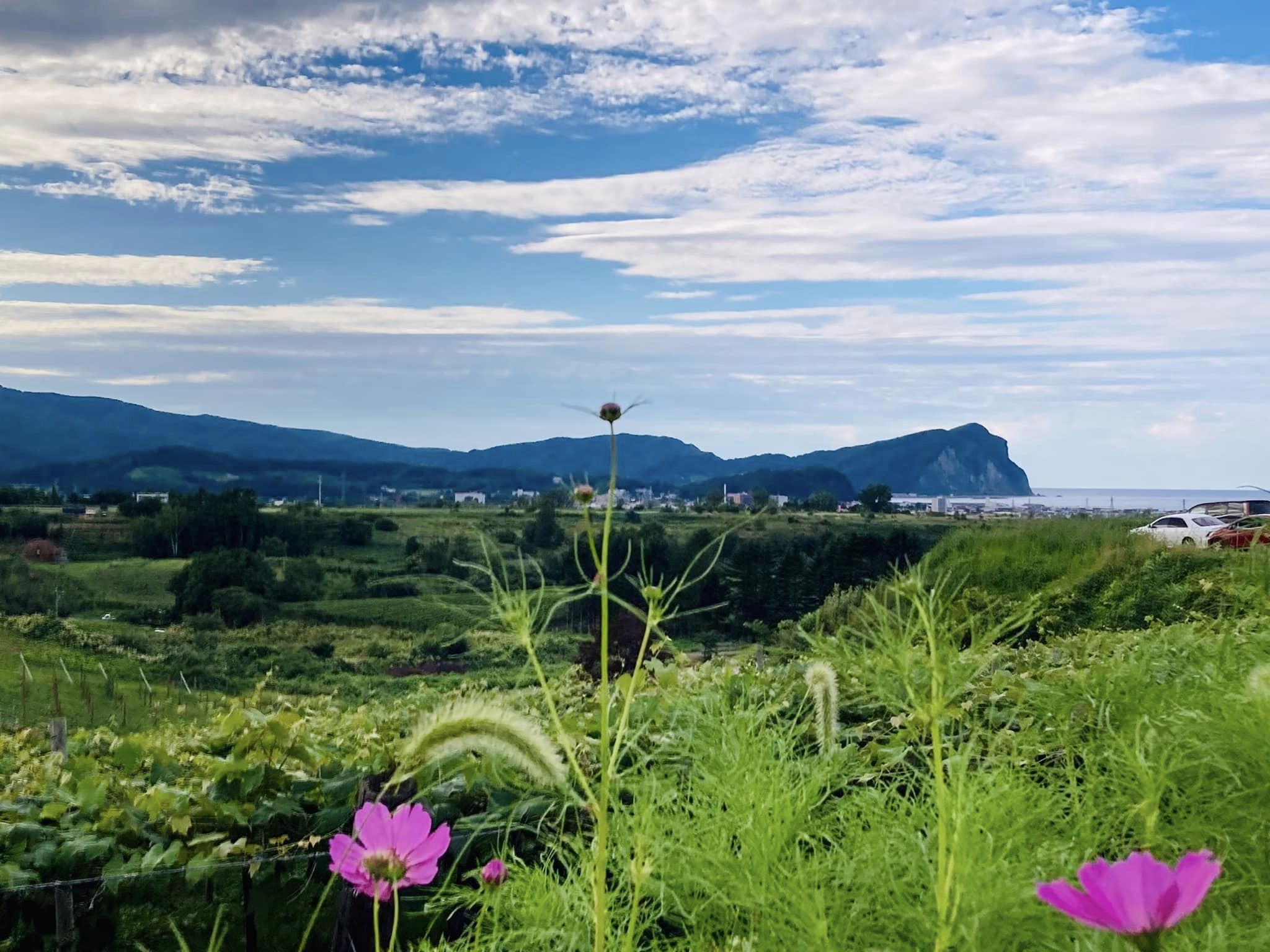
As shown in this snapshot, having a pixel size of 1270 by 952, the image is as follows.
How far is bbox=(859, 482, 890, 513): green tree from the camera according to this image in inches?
2137

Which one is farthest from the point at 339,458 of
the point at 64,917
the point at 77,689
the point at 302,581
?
the point at 64,917

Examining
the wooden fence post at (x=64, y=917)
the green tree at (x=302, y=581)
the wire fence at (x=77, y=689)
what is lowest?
the wire fence at (x=77, y=689)

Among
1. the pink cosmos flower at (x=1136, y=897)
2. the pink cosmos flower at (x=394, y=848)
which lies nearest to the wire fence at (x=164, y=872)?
the pink cosmos flower at (x=394, y=848)

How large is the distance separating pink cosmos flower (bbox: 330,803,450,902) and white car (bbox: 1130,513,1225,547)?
1932 centimetres

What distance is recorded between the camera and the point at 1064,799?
2.49m

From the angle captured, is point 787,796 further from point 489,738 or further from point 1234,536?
point 1234,536

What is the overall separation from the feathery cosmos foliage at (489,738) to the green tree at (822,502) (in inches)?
1871

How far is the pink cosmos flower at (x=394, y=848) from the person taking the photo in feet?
4.91

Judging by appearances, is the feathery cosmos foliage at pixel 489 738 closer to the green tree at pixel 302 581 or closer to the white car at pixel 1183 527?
the white car at pixel 1183 527

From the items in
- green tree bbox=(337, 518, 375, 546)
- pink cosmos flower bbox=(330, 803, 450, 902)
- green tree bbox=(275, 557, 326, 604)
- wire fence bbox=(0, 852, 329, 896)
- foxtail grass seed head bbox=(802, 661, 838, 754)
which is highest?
foxtail grass seed head bbox=(802, 661, 838, 754)

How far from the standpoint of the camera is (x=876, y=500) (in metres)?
55.4

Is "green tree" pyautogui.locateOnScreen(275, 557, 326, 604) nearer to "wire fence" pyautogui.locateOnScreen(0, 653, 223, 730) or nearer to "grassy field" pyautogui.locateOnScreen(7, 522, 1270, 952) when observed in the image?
"wire fence" pyautogui.locateOnScreen(0, 653, 223, 730)

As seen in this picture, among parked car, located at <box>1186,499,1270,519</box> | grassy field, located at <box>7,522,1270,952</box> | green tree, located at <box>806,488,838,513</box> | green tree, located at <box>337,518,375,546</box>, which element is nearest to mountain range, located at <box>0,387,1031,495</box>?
green tree, located at <box>806,488,838,513</box>

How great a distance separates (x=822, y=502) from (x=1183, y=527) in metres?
28.4
